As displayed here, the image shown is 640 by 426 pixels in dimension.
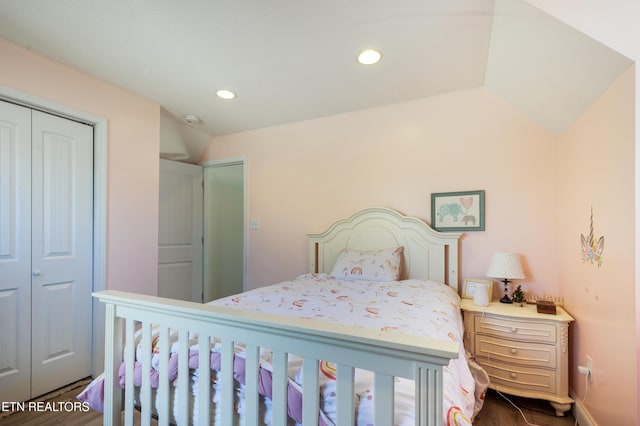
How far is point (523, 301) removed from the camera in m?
2.15

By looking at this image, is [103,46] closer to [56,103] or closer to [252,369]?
[56,103]

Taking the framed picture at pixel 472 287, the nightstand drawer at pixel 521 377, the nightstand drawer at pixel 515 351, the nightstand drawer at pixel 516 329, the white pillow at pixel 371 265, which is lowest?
the nightstand drawer at pixel 521 377

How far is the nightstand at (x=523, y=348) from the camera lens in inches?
71.6

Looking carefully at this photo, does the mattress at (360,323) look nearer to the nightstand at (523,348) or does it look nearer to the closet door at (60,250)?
the nightstand at (523,348)

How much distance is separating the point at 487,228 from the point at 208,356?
220 cm

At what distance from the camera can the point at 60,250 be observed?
212 cm

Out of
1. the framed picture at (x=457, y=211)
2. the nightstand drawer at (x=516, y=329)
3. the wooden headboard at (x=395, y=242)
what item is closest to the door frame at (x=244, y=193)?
the wooden headboard at (x=395, y=242)

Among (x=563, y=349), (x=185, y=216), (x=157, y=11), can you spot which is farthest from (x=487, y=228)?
(x=185, y=216)

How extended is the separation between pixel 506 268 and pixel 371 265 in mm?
952

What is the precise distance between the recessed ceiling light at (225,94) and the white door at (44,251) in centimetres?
101

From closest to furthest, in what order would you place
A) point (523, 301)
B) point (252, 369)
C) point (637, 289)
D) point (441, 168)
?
1. point (252, 369)
2. point (637, 289)
3. point (523, 301)
4. point (441, 168)

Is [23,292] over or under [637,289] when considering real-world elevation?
under

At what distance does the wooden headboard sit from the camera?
2414 mm

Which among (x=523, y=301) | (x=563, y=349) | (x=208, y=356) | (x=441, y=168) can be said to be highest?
(x=441, y=168)
